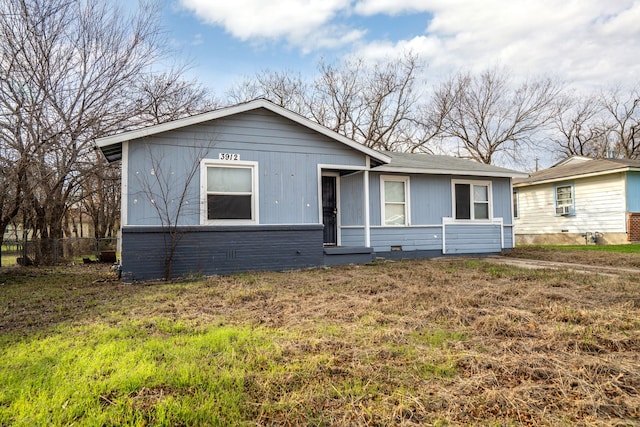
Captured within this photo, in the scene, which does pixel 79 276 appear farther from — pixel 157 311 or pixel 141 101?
pixel 141 101

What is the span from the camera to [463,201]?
1177 cm

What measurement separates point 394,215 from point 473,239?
2.76 meters

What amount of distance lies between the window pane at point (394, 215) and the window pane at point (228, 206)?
13.9 feet

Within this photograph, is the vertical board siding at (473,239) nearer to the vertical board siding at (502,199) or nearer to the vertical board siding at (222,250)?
the vertical board siding at (502,199)

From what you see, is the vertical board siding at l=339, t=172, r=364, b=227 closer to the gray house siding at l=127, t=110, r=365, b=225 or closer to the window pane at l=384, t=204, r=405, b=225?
the window pane at l=384, t=204, r=405, b=225

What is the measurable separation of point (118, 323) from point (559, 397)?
158 inches

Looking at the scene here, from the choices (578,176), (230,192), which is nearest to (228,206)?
(230,192)

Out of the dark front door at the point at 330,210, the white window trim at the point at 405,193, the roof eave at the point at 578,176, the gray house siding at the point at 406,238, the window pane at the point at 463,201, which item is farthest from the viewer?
the roof eave at the point at 578,176

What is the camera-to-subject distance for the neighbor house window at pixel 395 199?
10.9m

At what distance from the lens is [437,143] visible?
28.5 metres

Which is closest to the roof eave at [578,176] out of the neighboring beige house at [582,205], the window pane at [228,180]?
the neighboring beige house at [582,205]

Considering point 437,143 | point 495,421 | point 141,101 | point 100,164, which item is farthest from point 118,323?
point 437,143

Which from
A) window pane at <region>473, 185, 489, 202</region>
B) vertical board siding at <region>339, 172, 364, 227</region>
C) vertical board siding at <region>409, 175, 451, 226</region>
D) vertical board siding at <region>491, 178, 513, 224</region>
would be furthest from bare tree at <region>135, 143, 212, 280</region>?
vertical board siding at <region>491, 178, 513, 224</region>

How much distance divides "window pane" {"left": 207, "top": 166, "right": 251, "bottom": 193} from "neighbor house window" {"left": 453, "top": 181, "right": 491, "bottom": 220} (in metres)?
6.51
